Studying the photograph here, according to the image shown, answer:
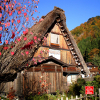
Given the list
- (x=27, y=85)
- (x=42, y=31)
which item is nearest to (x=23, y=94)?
(x=27, y=85)

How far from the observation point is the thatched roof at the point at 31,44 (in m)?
5.27

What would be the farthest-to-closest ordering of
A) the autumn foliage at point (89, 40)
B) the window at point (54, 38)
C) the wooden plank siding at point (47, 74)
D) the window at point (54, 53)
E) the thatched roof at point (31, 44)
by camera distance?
the autumn foliage at point (89, 40) < the window at point (54, 38) < the window at point (54, 53) < the wooden plank siding at point (47, 74) < the thatched roof at point (31, 44)

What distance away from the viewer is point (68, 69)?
52.1 ft

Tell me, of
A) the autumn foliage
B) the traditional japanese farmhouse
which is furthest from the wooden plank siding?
the autumn foliage

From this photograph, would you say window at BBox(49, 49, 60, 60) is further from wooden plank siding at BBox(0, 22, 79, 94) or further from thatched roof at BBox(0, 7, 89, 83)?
thatched roof at BBox(0, 7, 89, 83)

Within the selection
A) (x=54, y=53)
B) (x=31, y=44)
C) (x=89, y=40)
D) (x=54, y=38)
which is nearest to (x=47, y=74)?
(x=54, y=53)

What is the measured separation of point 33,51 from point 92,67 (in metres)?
34.7

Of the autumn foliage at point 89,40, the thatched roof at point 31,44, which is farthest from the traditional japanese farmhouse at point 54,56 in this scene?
the autumn foliage at point 89,40

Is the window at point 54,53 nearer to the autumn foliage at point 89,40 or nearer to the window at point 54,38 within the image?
the window at point 54,38

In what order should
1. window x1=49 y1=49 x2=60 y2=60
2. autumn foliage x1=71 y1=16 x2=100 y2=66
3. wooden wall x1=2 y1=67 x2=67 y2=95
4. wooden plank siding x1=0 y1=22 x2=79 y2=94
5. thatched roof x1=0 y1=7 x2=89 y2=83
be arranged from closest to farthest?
thatched roof x1=0 y1=7 x2=89 y2=83, wooden wall x1=2 y1=67 x2=67 y2=95, wooden plank siding x1=0 y1=22 x2=79 y2=94, window x1=49 y1=49 x2=60 y2=60, autumn foliage x1=71 y1=16 x2=100 y2=66

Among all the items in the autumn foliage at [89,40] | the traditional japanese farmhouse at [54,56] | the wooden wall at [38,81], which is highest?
the autumn foliage at [89,40]

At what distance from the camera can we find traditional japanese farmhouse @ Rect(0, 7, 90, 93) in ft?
41.0

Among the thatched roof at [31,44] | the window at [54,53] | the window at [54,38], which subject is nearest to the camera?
the thatched roof at [31,44]

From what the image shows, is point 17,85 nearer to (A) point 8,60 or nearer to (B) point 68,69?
(B) point 68,69
